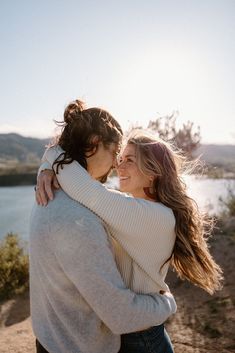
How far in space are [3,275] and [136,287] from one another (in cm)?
637

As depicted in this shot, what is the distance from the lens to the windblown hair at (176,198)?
5.35 feet

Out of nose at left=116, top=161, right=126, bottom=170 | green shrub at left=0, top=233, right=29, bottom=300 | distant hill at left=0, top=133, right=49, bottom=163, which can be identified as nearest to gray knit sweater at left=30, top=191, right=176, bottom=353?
nose at left=116, top=161, right=126, bottom=170

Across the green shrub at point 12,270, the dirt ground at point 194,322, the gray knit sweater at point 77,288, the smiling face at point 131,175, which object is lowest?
the green shrub at point 12,270

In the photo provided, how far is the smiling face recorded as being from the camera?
171 centimetres

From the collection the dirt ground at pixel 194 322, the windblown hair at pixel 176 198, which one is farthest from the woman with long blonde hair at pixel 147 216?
the dirt ground at pixel 194 322

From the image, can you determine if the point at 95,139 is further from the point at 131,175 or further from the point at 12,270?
the point at 12,270

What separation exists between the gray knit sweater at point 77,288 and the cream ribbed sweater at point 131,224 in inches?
2.3

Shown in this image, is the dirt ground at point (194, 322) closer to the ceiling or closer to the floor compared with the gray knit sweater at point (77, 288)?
closer to the floor

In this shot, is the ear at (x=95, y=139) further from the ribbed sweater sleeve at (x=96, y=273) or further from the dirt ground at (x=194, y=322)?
the dirt ground at (x=194, y=322)

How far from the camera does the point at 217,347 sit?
357 centimetres

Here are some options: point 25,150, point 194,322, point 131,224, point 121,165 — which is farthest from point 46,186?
point 25,150

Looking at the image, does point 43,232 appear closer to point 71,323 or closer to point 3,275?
point 71,323

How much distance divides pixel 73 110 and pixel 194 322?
344 cm

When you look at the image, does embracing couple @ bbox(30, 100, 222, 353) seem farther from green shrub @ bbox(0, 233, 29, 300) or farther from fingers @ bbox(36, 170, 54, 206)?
green shrub @ bbox(0, 233, 29, 300)
